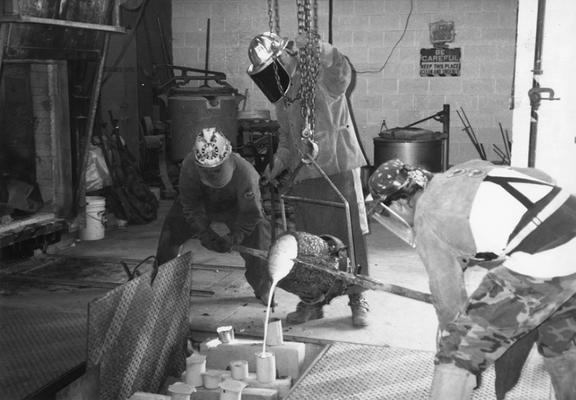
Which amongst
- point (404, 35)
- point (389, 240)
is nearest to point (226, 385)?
point (389, 240)

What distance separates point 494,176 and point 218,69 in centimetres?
876

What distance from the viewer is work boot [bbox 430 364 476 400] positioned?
2611 mm

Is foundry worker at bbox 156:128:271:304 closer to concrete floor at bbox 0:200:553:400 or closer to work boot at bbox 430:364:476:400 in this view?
concrete floor at bbox 0:200:553:400

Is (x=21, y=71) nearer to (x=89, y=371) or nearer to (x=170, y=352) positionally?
(x=170, y=352)

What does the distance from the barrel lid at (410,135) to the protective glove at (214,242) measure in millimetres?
4642

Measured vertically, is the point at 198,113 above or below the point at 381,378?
above

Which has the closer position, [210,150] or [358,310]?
[210,150]

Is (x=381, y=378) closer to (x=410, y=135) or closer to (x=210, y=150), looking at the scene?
(x=210, y=150)

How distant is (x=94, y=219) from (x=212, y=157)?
312cm

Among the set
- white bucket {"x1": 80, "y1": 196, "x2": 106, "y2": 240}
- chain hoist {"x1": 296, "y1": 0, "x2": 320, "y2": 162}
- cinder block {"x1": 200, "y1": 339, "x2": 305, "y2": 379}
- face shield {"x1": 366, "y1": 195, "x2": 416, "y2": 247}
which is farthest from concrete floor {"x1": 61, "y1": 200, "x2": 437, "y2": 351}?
face shield {"x1": 366, "y1": 195, "x2": 416, "y2": 247}

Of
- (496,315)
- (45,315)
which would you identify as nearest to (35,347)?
(45,315)

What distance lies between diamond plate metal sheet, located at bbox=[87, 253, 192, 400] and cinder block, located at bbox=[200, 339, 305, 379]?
16cm

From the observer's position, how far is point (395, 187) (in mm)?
2969

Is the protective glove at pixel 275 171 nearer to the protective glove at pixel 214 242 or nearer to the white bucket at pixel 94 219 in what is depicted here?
the protective glove at pixel 214 242
